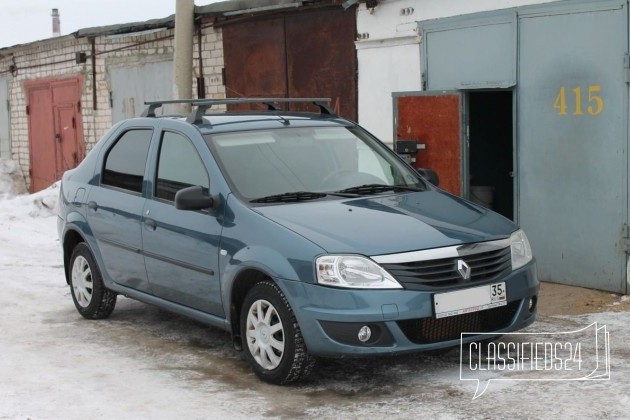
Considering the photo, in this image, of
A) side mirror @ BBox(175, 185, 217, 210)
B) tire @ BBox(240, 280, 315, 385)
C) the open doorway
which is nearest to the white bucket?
the open doorway

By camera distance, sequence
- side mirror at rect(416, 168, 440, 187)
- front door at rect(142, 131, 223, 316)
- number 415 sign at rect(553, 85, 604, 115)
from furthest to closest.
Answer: number 415 sign at rect(553, 85, 604, 115) < side mirror at rect(416, 168, 440, 187) < front door at rect(142, 131, 223, 316)

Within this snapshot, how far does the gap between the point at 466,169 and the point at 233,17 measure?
17.0 feet

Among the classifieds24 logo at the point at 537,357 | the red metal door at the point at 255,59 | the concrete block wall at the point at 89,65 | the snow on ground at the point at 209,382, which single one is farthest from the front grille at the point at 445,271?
the concrete block wall at the point at 89,65

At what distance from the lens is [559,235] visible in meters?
9.38

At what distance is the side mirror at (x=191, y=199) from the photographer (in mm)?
6344

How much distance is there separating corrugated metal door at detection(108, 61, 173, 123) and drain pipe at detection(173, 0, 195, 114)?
8.09 feet

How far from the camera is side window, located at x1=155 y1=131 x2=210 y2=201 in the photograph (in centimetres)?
680

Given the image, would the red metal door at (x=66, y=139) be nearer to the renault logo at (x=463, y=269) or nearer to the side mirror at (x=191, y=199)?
the side mirror at (x=191, y=199)

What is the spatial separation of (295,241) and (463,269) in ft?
3.25

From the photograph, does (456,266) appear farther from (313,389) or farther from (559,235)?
(559,235)

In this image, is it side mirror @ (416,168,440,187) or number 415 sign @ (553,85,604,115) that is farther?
number 415 sign @ (553,85,604,115)

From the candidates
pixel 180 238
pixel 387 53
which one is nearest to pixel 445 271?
pixel 180 238

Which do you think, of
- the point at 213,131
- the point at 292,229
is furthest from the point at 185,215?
the point at 292,229

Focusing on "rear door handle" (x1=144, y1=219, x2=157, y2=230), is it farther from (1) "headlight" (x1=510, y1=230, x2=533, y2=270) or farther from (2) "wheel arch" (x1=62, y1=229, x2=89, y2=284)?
(1) "headlight" (x1=510, y1=230, x2=533, y2=270)
